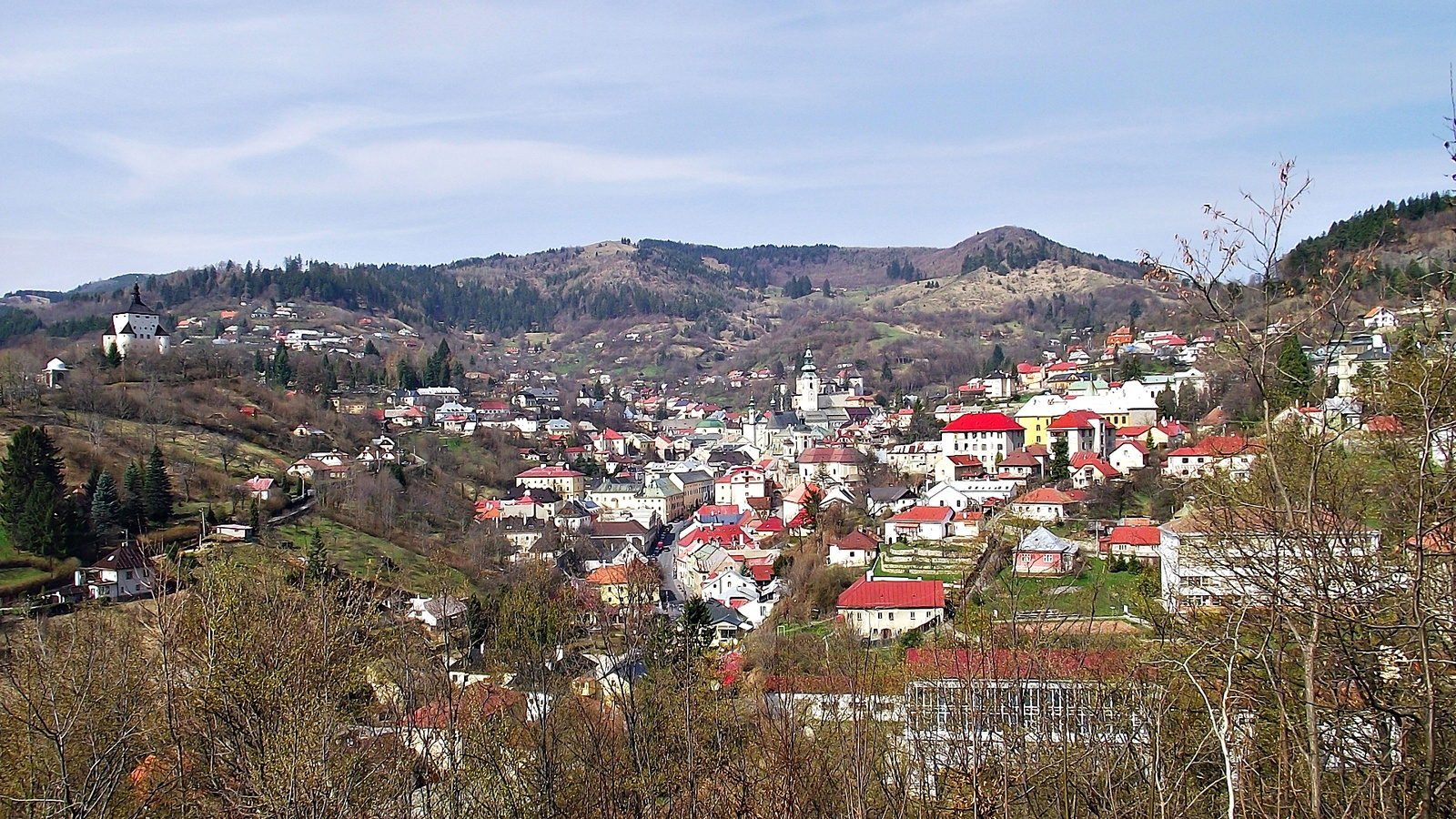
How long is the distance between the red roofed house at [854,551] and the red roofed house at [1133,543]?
5.98m

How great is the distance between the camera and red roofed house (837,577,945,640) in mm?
20312

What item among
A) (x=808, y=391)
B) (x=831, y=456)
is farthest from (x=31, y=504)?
(x=808, y=391)

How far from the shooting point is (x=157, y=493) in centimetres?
3152

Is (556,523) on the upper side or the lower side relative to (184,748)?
lower

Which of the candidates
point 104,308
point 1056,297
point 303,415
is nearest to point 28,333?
point 104,308

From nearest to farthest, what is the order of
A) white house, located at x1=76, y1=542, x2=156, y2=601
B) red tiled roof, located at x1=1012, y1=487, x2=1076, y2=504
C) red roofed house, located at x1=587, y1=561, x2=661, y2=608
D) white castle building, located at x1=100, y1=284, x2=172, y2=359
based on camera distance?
red roofed house, located at x1=587, y1=561, x2=661, y2=608
white house, located at x1=76, y1=542, x2=156, y2=601
red tiled roof, located at x1=1012, y1=487, x2=1076, y2=504
white castle building, located at x1=100, y1=284, x2=172, y2=359

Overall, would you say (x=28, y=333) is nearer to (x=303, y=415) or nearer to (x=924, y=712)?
(x=303, y=415)

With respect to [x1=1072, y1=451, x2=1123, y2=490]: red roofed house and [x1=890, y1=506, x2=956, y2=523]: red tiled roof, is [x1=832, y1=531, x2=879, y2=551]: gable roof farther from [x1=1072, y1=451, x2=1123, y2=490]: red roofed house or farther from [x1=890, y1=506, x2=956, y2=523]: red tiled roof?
[x1=1072, y1=451, x2=1123, y2=490]: red roofed house

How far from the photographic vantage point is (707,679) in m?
13.1

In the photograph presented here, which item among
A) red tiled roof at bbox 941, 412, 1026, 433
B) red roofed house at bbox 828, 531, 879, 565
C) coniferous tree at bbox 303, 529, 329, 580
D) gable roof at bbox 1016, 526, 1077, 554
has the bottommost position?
red roofed house at bbox 828, 531, 879, 565

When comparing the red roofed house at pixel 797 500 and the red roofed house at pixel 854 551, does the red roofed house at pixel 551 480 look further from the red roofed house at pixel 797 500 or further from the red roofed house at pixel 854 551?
the red roofed house at pixel 854 551

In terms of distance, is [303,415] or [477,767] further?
[303,415]

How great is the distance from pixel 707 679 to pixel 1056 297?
110 metres

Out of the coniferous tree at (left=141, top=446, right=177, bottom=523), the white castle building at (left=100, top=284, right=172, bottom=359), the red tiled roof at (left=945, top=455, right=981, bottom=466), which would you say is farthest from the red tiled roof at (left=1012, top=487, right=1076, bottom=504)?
the white castle building at (left=100, top=284, right=172, bottom=359)
